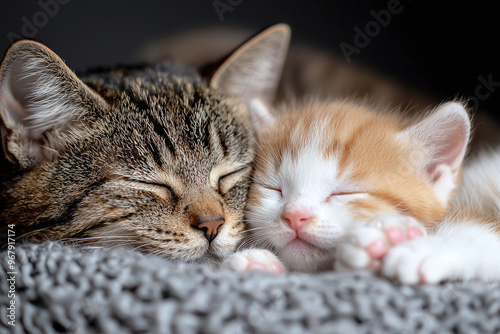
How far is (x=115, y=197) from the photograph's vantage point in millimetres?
844

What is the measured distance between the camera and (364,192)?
901 millimetres

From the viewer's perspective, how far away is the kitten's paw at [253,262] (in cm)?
78

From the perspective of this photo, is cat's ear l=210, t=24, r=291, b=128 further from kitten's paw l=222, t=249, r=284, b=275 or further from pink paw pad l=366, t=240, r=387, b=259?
pink paw pad l=366, t=240, r=387, b=259

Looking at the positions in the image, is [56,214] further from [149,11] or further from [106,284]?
[149,11]

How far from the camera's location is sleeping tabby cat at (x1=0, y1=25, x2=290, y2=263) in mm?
833

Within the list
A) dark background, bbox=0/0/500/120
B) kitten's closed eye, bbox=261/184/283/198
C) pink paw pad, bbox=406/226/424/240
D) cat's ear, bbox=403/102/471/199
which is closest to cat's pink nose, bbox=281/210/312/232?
kitten's closed eye, bbox=261/184/283/198

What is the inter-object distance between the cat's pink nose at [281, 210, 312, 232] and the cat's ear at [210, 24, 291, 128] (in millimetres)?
363

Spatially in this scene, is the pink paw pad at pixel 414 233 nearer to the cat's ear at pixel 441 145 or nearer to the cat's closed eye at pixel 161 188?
the cat's ear at pixel 441 145

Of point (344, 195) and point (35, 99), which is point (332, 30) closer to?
point (344, 195)

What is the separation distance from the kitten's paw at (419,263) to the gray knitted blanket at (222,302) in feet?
0.06

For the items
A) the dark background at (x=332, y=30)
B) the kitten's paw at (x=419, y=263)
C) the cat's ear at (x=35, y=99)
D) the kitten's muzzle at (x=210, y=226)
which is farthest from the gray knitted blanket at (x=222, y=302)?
the dark background at (x=332, y=30)

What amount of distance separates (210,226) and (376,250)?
1.08 feet

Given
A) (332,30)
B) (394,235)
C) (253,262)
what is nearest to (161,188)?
(253,262)

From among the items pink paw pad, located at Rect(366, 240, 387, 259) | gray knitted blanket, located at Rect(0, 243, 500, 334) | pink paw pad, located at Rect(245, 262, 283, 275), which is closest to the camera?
gray knitted blanket, located at Rect(0, 243, 500, 334)
